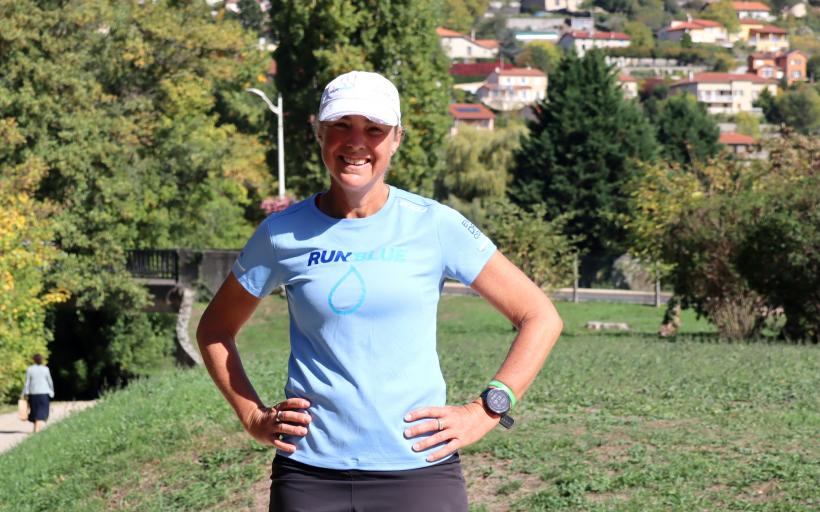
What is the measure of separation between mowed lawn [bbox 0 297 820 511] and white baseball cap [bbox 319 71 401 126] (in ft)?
16.2

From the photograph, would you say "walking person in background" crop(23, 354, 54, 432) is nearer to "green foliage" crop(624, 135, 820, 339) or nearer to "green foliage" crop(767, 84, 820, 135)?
"green foliage" crop(624, 135, 820, 339)

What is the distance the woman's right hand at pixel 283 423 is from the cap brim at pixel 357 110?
0.87 m

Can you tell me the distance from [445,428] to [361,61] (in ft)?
144

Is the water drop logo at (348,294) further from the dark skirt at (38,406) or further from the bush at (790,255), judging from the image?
the dark skirt at (38,406)

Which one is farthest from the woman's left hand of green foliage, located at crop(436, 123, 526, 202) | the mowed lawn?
green foliage, located at crop(436, 123, 526, 202)

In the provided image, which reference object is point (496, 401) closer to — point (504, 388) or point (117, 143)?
point (504, 388)

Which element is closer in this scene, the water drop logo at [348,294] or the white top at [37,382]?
the water drop logo at [348,294]

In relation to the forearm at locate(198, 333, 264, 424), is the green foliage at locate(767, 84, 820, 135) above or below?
above

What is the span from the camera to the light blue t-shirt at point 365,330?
13.2 ft

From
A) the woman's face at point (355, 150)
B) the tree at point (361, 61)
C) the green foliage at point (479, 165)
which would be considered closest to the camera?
the woman's face at point (355, 150)

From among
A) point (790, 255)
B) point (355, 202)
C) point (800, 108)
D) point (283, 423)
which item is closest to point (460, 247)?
point (355, 202)

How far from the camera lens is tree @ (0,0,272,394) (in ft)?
117

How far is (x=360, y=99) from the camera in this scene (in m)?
4.09

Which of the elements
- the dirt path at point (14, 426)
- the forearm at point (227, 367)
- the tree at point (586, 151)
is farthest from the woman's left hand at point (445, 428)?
the tree at point (586, 151)
